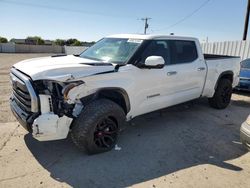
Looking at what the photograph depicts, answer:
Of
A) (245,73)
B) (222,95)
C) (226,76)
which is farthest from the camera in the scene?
(245,73)

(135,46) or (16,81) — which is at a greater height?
(135,46)

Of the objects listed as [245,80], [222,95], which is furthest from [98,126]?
[245,80]

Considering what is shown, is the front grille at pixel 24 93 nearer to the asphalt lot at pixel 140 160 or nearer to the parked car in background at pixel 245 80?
the asphalt lot at pixel 140 160

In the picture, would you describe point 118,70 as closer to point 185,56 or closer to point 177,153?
point 177,153

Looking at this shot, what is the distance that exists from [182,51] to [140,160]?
2739 mm

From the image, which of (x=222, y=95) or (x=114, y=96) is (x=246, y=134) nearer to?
(x=114, y=96)

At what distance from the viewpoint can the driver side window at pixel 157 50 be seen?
4.71 m

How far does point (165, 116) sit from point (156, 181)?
116 inches

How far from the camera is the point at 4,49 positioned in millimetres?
49219

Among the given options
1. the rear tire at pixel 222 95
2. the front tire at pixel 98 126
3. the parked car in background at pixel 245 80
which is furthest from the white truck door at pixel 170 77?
the parked car in background at pixel 245 80

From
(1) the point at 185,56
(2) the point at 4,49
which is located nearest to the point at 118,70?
(1) the point at 185,56

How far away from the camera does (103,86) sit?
3.92 m

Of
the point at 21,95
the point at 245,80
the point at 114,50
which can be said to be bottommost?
the point at 245,80

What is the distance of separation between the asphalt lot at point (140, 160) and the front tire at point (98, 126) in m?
0.19
